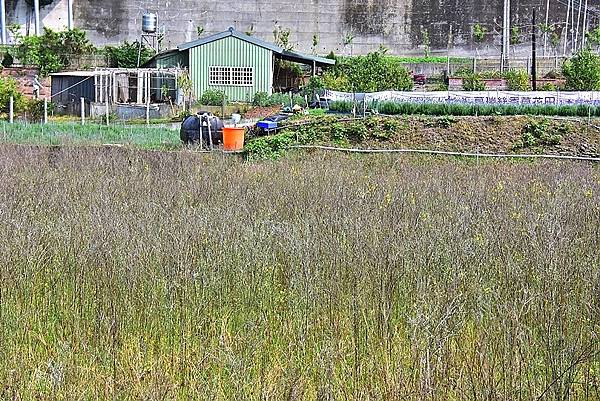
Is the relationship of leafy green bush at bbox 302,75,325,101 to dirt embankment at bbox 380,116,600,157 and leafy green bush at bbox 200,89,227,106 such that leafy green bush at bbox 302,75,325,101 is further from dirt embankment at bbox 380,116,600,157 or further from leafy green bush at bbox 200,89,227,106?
dirt embankment at bbox 380,116,600,157

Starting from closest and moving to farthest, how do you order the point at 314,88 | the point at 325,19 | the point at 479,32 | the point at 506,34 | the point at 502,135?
the point at 502,135 → the point at 314,88 → the point at 506,34 → the point at 479,32 → the point at 325,19

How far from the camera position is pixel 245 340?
486 centimetres

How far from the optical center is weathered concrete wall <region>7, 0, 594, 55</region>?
3959 centimetres

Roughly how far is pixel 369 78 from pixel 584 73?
6952 millimetres

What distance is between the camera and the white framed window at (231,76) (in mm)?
31641

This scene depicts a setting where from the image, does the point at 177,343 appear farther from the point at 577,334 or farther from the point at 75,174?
the point at 75,174

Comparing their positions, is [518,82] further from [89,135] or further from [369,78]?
[89,135]

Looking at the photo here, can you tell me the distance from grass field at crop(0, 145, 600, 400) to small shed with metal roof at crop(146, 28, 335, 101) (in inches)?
892

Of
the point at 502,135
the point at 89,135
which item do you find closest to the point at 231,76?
the point at 89,135

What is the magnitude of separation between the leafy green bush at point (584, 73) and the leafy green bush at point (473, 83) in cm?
290

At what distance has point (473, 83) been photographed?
102 feet

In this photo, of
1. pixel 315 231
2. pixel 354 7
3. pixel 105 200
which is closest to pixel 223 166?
pixel 105 200

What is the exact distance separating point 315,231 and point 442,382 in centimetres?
321

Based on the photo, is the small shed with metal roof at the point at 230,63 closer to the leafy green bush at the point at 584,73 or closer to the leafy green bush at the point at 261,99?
the leafy green bush at the point at 261,99
